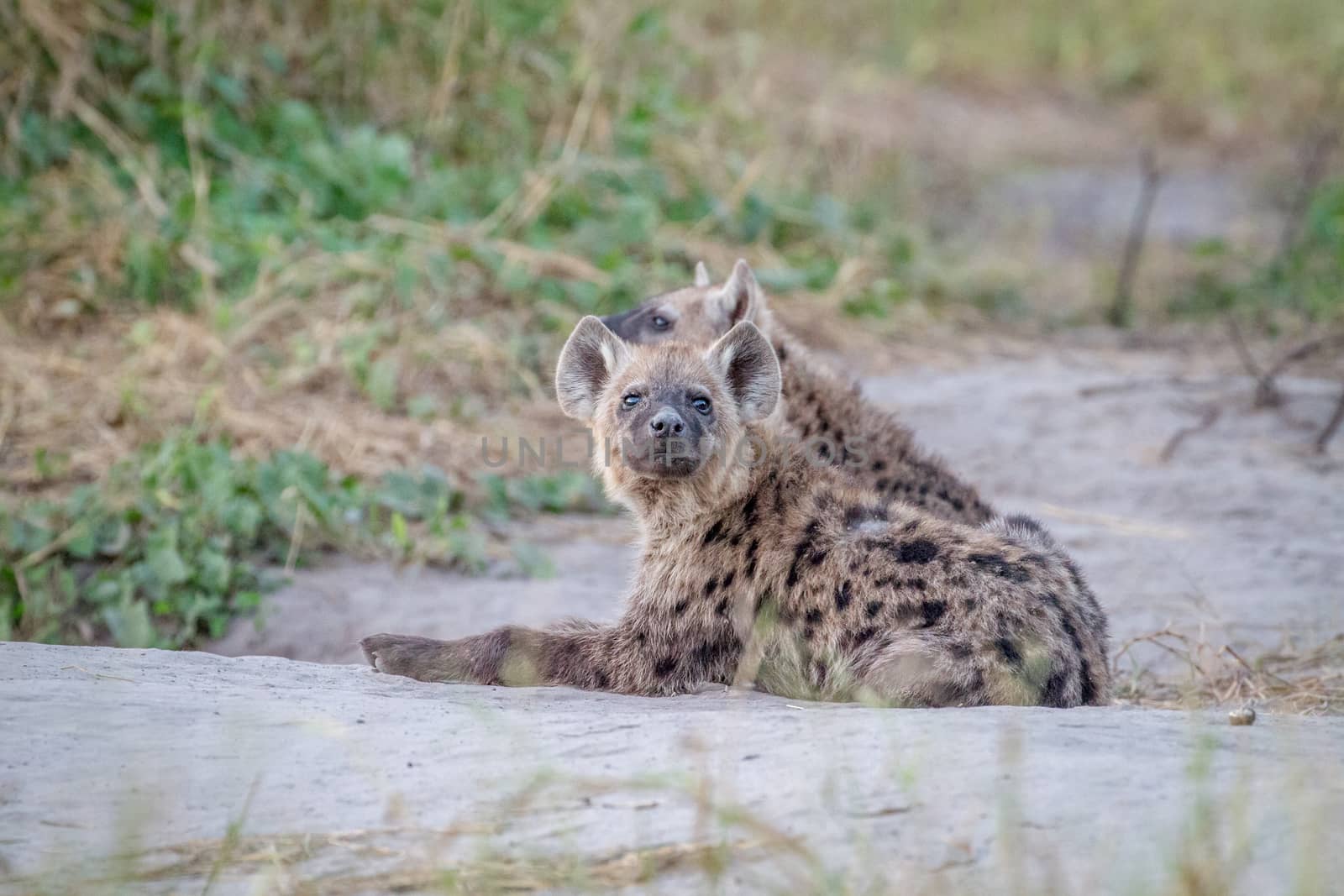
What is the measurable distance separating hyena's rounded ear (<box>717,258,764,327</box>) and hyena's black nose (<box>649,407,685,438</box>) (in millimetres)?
1414

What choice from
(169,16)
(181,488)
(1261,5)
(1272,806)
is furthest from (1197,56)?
(1272,806)

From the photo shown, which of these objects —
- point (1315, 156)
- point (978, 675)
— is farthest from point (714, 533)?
point (1315, 156)

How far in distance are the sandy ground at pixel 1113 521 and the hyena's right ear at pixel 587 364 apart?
22.3 inches

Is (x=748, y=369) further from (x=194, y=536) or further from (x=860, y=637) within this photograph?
(x=194, y=536)

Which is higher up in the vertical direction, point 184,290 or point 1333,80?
point 1333,80

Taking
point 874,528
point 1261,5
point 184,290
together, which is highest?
point 1261,5

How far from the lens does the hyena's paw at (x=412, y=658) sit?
3453 millimetres

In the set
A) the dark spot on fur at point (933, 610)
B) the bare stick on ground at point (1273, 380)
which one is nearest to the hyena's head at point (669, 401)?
the dark spot on fur at point (933, 610)

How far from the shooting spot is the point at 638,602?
3.60 m

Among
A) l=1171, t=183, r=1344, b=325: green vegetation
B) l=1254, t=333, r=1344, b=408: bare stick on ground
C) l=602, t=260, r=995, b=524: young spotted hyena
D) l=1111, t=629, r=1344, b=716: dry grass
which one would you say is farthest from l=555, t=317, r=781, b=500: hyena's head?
l=1171, t=183, r=1344, b=325: green vegetation

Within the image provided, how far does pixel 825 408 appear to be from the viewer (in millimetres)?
4367

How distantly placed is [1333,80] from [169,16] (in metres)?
9.13

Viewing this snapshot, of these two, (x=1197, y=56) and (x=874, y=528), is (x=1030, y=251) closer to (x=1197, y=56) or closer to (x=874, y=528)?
(x=1197, y=56)

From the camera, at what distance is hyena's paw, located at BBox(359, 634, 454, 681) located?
11.3ft
